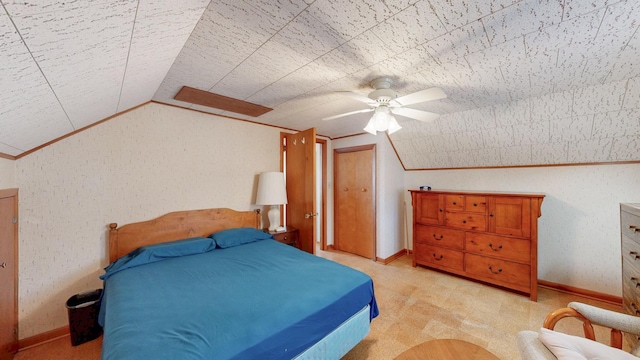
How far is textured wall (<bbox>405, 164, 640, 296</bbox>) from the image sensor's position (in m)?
2.51

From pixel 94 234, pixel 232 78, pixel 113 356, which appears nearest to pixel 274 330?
pixel 113 356

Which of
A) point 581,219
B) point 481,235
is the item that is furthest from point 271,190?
point 581,219

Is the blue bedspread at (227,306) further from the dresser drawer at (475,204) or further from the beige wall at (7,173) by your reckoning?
the dresser drawer at (475,204)

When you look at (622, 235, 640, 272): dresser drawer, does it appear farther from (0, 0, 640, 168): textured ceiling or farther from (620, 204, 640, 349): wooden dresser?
(0, 0, 640, 168): textured ceiling

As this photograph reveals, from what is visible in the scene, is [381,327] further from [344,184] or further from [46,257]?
[46,257]

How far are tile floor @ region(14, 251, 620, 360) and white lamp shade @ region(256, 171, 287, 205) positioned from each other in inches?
67.8

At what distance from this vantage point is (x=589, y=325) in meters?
1.20

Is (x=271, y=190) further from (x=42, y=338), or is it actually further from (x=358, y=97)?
(x=42, y=338)

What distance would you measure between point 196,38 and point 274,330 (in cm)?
176

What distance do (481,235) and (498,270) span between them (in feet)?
1.43

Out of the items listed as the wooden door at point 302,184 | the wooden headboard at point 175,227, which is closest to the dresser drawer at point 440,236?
the wooden door at point 302,184

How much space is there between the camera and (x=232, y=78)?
1.94 metres

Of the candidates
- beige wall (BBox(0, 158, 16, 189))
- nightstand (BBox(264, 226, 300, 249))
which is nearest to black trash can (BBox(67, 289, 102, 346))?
beige wall (BBox(0, 158, 16, 189))

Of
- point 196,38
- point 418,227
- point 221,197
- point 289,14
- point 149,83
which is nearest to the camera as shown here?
point 289,14
